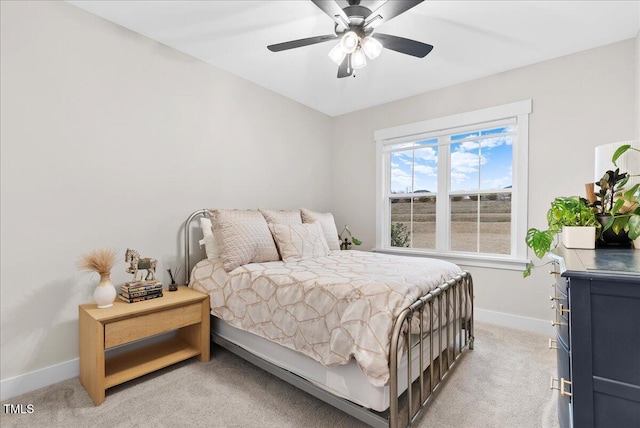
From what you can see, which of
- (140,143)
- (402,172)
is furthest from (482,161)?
(140,143)

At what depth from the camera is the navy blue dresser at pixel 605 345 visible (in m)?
0.82

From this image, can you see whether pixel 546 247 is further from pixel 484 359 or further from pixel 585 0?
pixel 585 0

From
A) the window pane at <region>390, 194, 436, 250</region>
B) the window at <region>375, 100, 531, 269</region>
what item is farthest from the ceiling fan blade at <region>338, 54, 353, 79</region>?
the window pane at <region>390, 194, 436, 250</region>

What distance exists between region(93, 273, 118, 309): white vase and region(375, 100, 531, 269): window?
3055 mm

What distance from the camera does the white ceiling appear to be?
2178 mm

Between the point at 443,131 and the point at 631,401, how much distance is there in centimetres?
319

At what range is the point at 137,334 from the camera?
2.00 meters

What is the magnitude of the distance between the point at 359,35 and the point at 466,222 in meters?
2.47

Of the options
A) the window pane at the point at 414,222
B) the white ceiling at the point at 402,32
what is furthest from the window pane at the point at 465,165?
the white ceiling at the point at 402,32

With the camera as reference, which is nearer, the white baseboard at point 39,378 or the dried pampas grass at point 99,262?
the white baseboard at point 39,378

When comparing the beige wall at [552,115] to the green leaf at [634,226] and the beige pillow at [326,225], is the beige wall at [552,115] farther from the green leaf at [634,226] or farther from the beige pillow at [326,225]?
the green leaf at [634,226]

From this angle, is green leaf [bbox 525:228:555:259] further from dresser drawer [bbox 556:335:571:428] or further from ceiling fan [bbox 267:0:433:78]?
ceiling fan [bbox 267:0:433:78]

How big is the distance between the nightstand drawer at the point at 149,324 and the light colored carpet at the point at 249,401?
0.36m

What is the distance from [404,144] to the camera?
393 centimetres
